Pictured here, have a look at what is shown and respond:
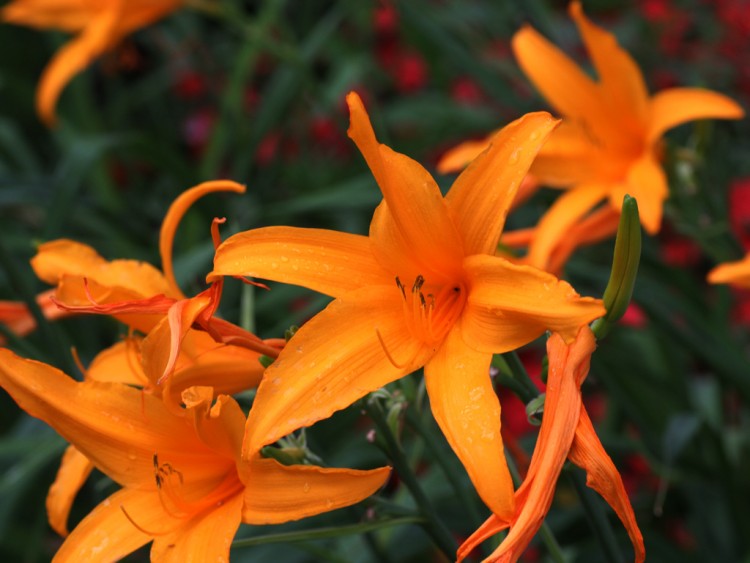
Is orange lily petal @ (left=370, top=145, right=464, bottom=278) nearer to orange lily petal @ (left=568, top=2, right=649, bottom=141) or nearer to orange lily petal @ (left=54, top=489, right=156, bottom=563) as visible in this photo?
orange lily petal @ (left=54, top=489, right=156, bottom=563)

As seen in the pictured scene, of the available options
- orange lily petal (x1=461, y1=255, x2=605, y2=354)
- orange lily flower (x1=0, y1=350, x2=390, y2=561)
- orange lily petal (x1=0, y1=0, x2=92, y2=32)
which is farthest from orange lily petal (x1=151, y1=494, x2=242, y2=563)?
orange lily petal (x1=0, y1=0, x2=92, y2=32)

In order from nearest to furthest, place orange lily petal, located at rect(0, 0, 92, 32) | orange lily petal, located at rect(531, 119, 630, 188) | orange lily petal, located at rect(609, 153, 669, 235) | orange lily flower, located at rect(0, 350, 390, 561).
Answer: orange lily flower, located at rect(0, 350, 390, 561), orange lily petal, located at rect(609, 153, 669, 235), orange lily petal, located at rect(531, 119, 630, 188), orange lily petal, located at rect(0, 0, 92, 32)

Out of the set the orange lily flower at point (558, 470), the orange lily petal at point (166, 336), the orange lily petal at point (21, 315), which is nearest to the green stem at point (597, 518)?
the orange lily flower at point (558, 470)

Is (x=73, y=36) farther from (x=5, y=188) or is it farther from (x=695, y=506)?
(x=695, y=506)

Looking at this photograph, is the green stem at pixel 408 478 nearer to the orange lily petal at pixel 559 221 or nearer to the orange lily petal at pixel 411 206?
the orange lily petal at pixel 411 206

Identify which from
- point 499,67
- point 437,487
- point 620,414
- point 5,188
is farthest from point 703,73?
point 5,188

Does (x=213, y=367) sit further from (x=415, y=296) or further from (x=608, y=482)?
(x=608, y=482)

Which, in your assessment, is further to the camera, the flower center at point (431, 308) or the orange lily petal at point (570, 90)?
the orange lily petal at point (570, 90)
